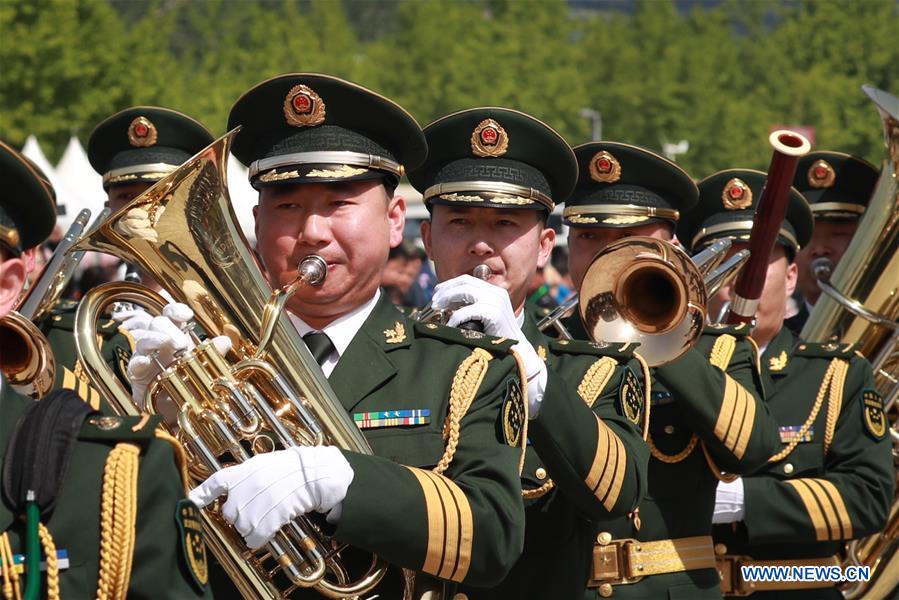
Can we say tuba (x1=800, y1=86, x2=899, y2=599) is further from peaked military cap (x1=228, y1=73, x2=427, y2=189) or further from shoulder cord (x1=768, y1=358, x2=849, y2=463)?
peaked military cap (x1=228, y1=73, x2=427, y2=189)

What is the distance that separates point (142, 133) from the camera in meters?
6.82

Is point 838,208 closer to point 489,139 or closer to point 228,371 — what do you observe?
point 489,139

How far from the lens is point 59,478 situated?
261 centimetres

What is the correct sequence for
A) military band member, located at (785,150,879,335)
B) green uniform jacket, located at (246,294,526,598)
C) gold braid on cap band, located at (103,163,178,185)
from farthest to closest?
1. military band member, located at (785,150,879,335)
2. gold braid on cap band, located at (103,163,178,185)
3. green uniform jacket, located at (246,294,526,598)

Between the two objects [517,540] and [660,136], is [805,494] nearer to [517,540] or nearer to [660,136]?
[517,540]

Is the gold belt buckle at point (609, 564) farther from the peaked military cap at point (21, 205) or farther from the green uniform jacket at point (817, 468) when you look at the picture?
the peaked military cap at point (21, 205)

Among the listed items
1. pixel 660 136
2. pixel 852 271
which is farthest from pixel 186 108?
pixel 852 271

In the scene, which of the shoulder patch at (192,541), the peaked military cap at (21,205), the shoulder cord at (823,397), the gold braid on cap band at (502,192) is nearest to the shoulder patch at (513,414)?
the gold braid on cap band at (502,192)

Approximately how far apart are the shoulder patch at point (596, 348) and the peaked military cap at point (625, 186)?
0.93 metres

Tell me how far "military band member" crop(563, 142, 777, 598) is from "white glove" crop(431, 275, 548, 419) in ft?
3.45

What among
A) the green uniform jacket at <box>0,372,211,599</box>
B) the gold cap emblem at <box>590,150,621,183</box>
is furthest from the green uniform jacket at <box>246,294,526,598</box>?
the gold cap emblem at <box>590,150,621,183</box>

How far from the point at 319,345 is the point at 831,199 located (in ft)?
14.4

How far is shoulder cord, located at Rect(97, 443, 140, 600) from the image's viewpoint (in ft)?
8.55

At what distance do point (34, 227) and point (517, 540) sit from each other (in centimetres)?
133
